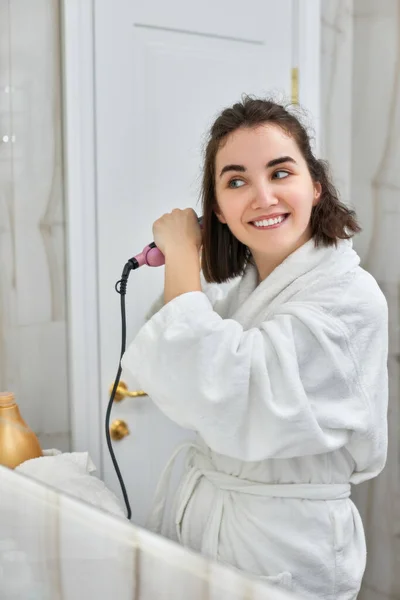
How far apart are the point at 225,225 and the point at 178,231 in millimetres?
89

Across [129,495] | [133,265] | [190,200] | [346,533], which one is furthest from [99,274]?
[346,533]

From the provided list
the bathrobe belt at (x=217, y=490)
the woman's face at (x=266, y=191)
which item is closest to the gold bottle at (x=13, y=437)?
the bathrobe belt at (x=217, y=490)

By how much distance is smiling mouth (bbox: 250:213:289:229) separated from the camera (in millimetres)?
662

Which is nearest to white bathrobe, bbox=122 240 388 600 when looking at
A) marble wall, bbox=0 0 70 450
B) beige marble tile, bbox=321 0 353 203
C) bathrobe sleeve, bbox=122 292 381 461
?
bathrobe sleeve, bbox=122 292 381 461

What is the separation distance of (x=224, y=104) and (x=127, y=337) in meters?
0.31

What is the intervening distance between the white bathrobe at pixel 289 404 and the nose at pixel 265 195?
2.6 inches

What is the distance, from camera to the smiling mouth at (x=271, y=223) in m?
0.66

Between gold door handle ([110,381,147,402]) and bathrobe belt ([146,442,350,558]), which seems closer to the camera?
bathrobe belt ([146,442,350,558])

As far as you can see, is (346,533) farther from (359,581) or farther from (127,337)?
(127,337)

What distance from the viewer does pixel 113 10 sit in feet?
2.87

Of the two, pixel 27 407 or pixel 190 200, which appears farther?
pixel 27 407

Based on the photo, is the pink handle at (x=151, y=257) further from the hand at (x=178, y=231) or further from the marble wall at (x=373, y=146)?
the marble wall at (x=373, y=146)

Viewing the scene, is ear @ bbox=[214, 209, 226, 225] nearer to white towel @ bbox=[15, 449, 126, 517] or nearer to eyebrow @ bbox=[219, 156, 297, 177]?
eyebrow @ bbox=[219, 156, 297, 177]

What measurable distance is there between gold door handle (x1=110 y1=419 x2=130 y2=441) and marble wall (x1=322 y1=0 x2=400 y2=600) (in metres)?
0.32
